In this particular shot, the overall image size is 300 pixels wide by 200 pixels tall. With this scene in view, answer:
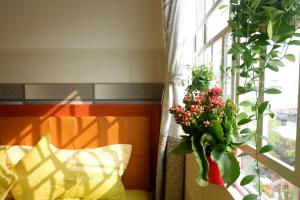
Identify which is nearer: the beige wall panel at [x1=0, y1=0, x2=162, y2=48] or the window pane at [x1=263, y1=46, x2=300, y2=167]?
the window pane at [x1=263, y1=46, x2=300, y2=167]

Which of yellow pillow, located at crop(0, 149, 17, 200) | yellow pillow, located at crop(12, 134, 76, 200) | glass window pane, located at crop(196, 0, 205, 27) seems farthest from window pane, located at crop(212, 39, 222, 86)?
yellow pillow, located at crop(0, 149, 17, 200)

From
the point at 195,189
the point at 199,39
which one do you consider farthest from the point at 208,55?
the point at 195,189

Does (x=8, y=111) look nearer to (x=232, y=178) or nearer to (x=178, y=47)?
(x=178, y=47)

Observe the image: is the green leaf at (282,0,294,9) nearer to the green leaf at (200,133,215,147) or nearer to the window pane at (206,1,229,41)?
the green leaf at (200,133,215,147)

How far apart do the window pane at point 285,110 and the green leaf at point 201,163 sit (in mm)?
237

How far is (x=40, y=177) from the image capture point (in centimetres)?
212

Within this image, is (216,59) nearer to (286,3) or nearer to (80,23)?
(286,3)

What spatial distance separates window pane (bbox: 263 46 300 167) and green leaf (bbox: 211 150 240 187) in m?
0.15

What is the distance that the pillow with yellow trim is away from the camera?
2.07 meters

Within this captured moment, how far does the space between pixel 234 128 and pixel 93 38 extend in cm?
201

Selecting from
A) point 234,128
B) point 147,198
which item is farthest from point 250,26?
point 147,198

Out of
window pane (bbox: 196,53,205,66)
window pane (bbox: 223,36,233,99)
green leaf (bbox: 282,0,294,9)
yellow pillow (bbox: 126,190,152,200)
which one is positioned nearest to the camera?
green leaf (bbox: 282,0,294,9)

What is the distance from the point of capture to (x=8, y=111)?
8.50 ft

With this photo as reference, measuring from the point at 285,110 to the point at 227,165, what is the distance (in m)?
0.26
